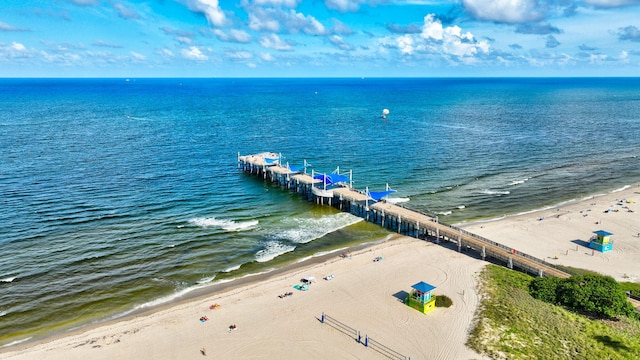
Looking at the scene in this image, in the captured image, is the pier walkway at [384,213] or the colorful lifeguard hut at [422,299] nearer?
the colorful lifeguard hut at [422,299]

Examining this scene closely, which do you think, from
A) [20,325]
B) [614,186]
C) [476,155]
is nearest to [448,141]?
[476,155]

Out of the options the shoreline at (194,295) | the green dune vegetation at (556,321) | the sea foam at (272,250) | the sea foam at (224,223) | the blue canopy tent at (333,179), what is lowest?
the shoreline at (194,295)

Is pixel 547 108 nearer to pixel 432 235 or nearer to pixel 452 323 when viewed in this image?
pixel 432 235

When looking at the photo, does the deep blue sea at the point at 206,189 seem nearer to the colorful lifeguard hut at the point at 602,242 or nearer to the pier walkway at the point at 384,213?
the pier walkway at the point at 384,213

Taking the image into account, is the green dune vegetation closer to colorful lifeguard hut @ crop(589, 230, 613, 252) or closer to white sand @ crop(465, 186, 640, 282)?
white sand @ crop(465, 186, 640, 282)

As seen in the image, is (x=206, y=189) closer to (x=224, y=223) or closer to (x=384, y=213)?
(x=224, y=223)

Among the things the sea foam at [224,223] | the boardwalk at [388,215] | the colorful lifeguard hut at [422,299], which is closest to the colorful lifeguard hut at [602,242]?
the boardwalk at [388,215]

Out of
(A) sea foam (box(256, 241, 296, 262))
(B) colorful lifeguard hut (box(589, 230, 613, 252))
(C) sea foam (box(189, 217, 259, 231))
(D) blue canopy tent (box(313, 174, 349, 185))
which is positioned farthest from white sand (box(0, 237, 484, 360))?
(D) blue canopy tent (box(313, 174, 349, 185))
